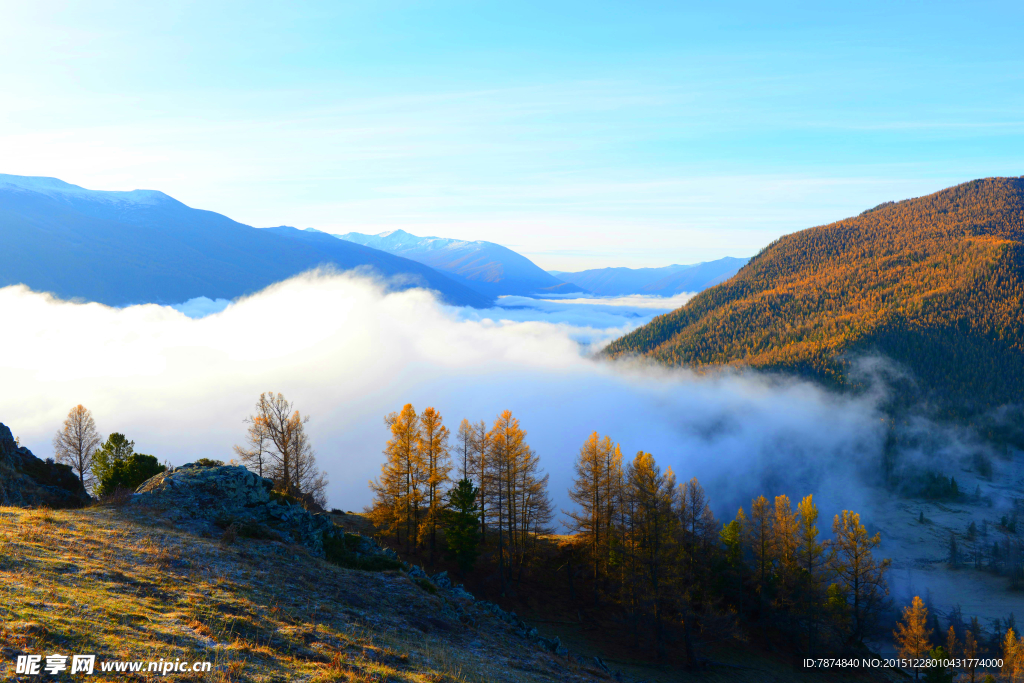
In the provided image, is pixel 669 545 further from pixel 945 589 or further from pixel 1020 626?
pixel 945 589

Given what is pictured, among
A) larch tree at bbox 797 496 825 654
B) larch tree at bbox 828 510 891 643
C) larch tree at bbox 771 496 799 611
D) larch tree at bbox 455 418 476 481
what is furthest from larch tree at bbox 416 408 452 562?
larch tree at bbox 828 510 891 643

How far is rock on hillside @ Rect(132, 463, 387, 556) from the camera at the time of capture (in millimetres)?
28453

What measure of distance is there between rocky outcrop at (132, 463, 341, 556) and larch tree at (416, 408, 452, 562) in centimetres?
1219

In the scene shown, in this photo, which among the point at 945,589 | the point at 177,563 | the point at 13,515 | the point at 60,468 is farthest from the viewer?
the point at 945,589

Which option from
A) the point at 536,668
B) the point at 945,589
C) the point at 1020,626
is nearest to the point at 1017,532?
the point at 945,589

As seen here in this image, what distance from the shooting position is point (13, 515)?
75.2ft

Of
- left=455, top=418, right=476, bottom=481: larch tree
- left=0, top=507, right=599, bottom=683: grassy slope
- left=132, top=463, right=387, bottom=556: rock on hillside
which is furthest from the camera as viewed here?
left=455, top=418, right=476, bottom=481: larch tree

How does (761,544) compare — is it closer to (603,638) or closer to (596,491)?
(596,491)

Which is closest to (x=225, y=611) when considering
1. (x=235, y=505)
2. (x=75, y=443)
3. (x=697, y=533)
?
(x=235, y=505)

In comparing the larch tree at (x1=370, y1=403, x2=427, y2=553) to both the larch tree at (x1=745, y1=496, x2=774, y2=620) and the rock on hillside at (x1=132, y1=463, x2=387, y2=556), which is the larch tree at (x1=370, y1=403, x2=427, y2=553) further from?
the larch tree at (x1=745, y1=496, x2=774, y2=620)

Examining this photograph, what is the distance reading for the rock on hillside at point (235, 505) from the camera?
93.4 ft

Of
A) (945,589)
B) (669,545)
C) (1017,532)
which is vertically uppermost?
(669,545)

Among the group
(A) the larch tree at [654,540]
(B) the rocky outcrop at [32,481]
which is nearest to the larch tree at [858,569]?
(A) the larch tree at [654,540]

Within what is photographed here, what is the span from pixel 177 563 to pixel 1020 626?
8810 inches
